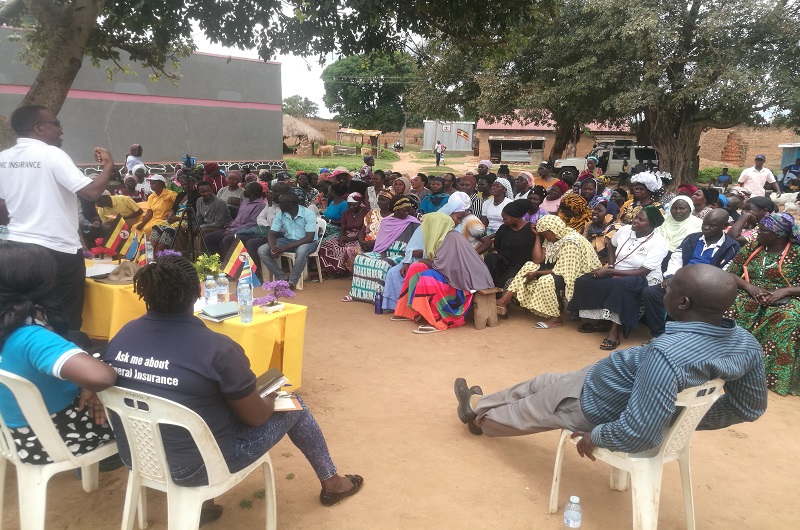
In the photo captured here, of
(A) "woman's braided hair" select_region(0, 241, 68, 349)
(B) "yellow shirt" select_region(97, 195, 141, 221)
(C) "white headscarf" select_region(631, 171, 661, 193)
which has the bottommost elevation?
(B) "yellow shirt" select_region(97, 195, 141, 221)

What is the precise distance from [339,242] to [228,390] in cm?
577

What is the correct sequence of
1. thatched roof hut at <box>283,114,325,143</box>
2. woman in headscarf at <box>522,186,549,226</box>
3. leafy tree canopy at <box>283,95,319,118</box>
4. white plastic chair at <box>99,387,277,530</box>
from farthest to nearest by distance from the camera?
leafy tree canopy at <box>283,95,319,118</box>
thatched roof hut at <box>283,114,325,143</box>
woman in headscarf at <box>522,186,549,226</box>
white plastic chair at <box>99,387,277,530</box>

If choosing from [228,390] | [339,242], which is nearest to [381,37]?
[339,242]

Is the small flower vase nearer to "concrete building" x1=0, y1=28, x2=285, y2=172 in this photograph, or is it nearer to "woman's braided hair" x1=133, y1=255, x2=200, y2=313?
"woman's braided hair" x1=133, y1=255, x2=200, y2=313

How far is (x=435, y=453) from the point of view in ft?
11.1

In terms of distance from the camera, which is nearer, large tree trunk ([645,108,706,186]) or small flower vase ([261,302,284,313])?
small flower vase ([261,302,284,313])

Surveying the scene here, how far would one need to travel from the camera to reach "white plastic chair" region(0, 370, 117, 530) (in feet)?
7.13

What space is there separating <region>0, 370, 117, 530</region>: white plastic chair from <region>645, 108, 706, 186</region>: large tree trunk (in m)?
18.0

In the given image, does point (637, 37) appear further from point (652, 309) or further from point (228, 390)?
point (228, 390)

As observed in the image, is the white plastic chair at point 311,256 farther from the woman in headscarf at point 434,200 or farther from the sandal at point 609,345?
the sandal at point 609,345

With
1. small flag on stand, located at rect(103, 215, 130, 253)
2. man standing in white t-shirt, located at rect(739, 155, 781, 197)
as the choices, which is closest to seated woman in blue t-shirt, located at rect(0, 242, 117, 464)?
small flag on stand, located at rect(103, 215, 130, 253)

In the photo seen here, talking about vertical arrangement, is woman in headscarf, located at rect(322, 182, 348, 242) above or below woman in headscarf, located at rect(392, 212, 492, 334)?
above

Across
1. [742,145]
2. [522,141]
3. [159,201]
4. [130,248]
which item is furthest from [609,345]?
[522,141]

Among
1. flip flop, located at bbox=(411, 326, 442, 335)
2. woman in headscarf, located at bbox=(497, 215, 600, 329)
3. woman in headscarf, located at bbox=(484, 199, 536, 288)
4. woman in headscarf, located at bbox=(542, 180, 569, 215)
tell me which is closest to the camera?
flip flop, located at bbox=(411, 326, 442, 335)
